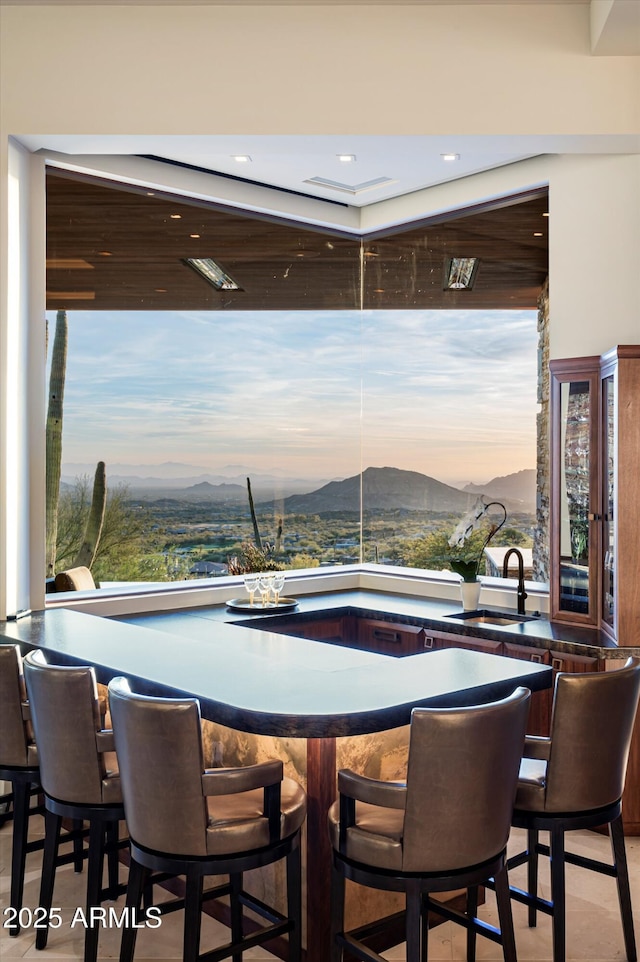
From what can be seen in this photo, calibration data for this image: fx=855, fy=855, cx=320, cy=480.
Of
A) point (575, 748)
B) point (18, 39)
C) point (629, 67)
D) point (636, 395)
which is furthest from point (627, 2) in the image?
point (575, 748)

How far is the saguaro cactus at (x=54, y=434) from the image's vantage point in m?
4.42

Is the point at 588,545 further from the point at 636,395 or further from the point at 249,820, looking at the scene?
the point at 249,820

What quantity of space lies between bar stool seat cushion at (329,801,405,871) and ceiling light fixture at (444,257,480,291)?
3655 mm

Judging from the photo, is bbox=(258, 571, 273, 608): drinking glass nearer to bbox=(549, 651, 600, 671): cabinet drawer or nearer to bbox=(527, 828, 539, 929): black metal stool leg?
bbox=(549, 651, 600, 671): cabinet drawer

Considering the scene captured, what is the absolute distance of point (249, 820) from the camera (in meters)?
2.28

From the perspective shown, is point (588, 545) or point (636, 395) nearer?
point (636, 395)

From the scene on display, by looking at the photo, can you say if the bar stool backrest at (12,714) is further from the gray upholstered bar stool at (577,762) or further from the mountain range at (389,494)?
the mountain range at (389,494)

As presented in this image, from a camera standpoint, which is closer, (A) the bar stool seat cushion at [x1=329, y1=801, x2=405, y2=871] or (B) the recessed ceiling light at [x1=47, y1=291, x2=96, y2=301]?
(A) the bar stool seat cushion at [x1=329, y1=801, x2=405, y2=871]

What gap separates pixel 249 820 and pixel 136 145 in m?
3.09

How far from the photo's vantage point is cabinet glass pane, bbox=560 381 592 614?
413 centimetres

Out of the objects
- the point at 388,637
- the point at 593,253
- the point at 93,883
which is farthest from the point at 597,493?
the point at 93,883

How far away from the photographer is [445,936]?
9.80 ft

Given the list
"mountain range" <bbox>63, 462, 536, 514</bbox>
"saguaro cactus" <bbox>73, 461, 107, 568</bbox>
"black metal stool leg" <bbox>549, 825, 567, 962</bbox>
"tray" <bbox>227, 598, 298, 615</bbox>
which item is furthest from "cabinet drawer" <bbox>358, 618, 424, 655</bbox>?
"black metal stool leg" <bbox>549, 825, 567, 962</bbox>

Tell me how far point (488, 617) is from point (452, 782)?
260cm
